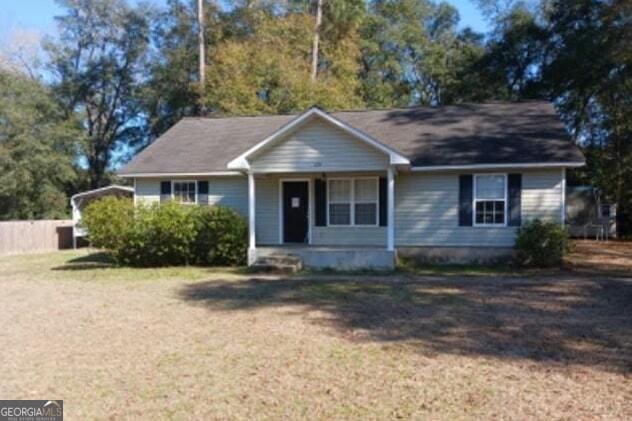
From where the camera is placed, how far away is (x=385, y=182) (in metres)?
16.6

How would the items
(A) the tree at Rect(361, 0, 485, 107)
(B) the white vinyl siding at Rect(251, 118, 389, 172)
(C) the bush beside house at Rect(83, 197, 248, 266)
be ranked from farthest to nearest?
(A) the tree at Rect(361, 0, 485, 107)
(C) the bush beside house at Rect(83, 197, 248, 266)
(B) the white vinyl siding at Rect(251, 118, 389, 172)

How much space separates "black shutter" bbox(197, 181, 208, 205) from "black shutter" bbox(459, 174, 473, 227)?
802cm

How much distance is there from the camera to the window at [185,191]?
60.4 feet

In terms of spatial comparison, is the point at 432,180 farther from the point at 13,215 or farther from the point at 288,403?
the point at 13,215

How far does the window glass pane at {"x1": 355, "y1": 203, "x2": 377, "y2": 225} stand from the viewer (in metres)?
16.8

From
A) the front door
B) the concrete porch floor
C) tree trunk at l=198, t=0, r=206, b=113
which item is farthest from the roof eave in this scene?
tree trunk at l=198, t=0, r=206, b=113

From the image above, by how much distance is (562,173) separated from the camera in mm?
15305

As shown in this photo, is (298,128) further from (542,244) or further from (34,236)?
(34,236)

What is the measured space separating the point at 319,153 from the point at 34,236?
1606 cm

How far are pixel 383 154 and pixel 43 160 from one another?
23.3 metres

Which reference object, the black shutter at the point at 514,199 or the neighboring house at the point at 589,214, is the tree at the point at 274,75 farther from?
the black shutter at the point at 514,199

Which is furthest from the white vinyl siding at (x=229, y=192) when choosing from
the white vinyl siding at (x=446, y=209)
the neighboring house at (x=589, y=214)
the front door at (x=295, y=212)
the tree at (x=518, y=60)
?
the tree at (x=518, y=60)

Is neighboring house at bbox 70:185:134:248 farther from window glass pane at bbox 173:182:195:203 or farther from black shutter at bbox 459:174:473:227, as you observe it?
black shutter at bbox 459:174:473:227

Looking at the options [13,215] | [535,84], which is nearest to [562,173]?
[535,84]
